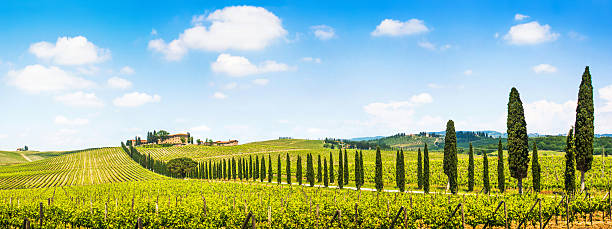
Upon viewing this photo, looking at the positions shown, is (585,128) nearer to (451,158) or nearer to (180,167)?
(451,158)

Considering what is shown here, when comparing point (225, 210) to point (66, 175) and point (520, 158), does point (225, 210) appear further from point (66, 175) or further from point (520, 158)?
point (66, 175)

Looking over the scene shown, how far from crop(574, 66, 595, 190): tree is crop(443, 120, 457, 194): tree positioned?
1206cm

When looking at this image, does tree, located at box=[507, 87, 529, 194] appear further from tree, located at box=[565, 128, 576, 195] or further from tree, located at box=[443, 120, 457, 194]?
tree, located at box=[443, 120, 457, 194]

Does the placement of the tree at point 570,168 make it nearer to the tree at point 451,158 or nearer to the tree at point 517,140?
the tree at point 517,140

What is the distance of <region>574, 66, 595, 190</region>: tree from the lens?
34469mm

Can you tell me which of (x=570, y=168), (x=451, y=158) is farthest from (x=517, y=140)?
(x=451, y=158)

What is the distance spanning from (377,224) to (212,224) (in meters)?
8.94

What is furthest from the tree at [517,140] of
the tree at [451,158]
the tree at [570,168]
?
the tree at [451,158]

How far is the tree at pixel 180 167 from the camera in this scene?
10296cm

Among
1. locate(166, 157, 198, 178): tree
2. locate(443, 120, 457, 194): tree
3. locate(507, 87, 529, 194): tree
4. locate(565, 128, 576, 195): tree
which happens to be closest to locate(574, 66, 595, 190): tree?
locate(565, 128, 576, 195): tree

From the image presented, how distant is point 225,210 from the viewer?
22469mm

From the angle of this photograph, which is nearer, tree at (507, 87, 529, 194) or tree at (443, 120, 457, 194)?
tree at (507, 87, 529, 194)

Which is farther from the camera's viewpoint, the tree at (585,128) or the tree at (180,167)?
the tree at (180,167)

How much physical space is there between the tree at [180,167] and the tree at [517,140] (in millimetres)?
86145
